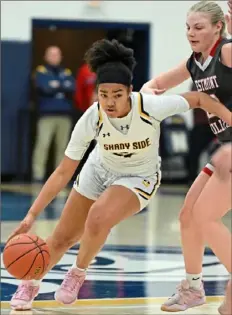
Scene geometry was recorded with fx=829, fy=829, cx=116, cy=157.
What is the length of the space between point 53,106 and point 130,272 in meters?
7.27

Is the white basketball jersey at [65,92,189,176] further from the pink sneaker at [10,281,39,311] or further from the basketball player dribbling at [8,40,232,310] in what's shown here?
the pink sneaker at [10,281,39,311]

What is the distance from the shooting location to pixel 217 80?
16.1 feet

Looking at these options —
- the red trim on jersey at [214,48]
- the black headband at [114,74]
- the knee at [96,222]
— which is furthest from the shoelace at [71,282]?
the red trim on jersey at [214,48]

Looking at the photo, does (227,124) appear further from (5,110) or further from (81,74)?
(5,110)

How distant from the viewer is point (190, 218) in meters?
5.12

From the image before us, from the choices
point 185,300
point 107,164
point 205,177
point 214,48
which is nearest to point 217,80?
point 214,48

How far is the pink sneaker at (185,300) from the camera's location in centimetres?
538

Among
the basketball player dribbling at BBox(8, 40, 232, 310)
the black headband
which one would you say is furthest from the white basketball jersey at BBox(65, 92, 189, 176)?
the black headband

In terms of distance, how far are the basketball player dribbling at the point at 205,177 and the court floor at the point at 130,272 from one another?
0.51m

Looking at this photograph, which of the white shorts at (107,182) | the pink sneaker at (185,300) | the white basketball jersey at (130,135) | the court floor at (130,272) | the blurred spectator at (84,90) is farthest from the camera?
the blurred spectator at (84,90)

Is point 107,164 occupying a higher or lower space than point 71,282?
higher

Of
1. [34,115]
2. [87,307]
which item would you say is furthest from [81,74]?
[87,307]

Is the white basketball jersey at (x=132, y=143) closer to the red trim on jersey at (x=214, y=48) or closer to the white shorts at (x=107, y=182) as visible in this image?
the white shorts at (x=107, y=182)

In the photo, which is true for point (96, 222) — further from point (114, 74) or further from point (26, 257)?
point (114, 74)
